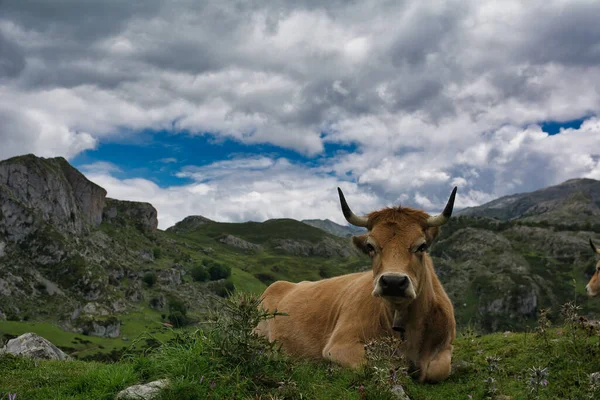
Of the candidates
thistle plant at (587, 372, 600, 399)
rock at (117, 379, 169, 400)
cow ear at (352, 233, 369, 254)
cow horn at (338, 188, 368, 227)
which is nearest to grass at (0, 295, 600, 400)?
thistle plant at (587, 372, 600, 399)

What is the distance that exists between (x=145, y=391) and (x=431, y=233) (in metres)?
5.99

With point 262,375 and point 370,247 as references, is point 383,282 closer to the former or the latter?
point 370,247

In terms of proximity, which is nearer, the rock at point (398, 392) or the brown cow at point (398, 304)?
the rock at point (398, 392)

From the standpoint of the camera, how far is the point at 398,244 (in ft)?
28.3

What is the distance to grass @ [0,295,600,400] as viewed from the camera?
6.55 metres

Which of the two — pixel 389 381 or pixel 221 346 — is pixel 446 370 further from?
pixel 221 346

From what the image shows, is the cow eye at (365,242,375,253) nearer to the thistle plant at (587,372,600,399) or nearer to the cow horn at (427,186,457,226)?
the cow horn at (427,186,457,226)

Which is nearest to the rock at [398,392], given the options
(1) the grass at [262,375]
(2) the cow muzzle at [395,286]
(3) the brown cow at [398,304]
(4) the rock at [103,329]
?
(1) the grass at [262,375]

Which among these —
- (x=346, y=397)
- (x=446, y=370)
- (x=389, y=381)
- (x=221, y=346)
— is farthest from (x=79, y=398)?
(x=446, y=370)

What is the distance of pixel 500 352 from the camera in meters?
11.1

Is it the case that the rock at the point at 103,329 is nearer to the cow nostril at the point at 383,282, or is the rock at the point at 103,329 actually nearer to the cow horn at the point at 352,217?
the cow horn at the point at 352,217

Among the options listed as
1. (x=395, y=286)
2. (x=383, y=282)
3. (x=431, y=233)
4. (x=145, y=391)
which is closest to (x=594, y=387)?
(x=395, y=286)

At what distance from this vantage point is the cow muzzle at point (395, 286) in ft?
25.4

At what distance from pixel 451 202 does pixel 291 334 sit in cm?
617
